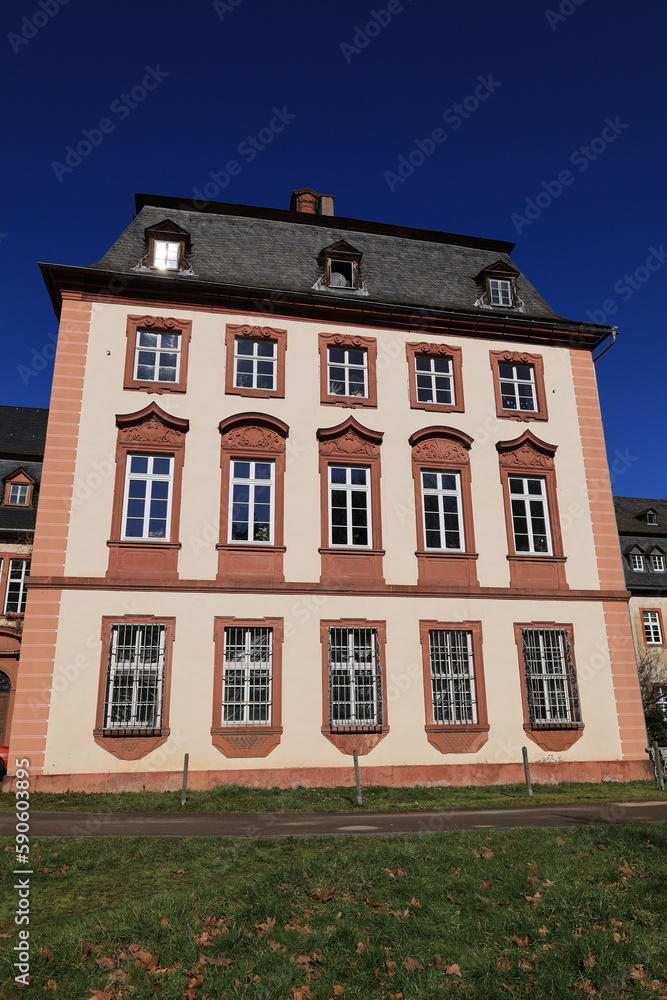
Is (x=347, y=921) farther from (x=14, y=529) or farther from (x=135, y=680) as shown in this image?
(x=14, y=529)

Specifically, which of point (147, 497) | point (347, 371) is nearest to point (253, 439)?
point (147, 497)

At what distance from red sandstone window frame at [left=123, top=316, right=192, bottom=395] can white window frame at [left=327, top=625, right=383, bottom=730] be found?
737 cm

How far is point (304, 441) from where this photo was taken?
18578mm

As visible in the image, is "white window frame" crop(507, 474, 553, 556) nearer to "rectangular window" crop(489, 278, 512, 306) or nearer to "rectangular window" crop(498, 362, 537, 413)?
"rectangular window" crop(498, 362, 537, 413)

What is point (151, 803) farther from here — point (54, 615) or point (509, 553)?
point (509, 553)

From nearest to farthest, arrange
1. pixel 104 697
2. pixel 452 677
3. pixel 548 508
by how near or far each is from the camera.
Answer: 1. pixel 104 697
2. pixel 452 677
3. pixel 548 508

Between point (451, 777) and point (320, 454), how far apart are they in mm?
8548

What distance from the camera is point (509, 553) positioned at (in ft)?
62.2

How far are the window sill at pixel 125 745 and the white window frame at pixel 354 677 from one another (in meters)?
4.19

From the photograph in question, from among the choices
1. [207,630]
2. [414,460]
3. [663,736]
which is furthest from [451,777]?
[663,736]

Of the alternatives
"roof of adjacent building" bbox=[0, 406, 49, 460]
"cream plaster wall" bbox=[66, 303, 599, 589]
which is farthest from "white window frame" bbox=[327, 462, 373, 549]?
"roof of adjacent building" bbox=[0, 406, 49, 460]

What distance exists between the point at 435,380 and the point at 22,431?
23492 mm

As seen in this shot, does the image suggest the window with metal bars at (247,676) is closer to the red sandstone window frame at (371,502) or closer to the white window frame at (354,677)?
the white window frame at (354,677)

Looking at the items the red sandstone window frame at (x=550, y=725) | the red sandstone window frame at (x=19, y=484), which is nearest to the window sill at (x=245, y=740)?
the red sandstone window frame at (x=550, y=725)
